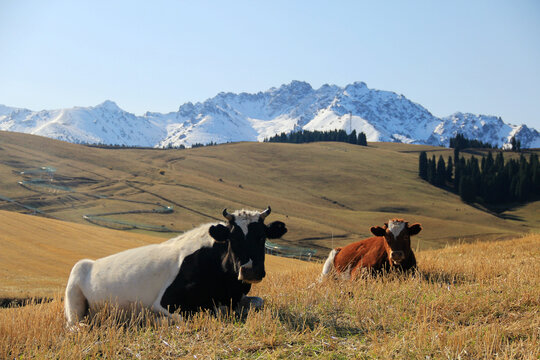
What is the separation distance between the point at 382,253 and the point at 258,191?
94521 millimetres

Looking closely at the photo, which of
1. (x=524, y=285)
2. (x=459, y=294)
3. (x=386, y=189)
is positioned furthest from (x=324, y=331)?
(x=386, y=189)

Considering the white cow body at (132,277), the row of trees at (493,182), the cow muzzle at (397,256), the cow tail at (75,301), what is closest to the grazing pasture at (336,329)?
the cow tail at (75,301)

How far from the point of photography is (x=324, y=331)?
7062 millimetres

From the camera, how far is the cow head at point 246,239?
7.98 metres

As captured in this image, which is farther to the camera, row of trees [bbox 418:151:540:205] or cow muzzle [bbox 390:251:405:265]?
row of trees [bbox 418:151:540:205]

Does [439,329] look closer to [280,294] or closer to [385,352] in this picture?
[385,352]

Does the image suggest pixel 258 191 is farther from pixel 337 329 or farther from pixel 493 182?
pixel 337 329

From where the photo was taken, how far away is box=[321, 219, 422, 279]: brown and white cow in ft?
38.8

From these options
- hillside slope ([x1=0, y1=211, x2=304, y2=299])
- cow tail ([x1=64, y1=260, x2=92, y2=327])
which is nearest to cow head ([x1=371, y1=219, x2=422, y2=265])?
cow tail ([x1=64, y1=260, x2=92, y2=327])

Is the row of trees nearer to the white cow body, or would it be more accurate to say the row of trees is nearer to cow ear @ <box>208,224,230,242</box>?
the white cow body

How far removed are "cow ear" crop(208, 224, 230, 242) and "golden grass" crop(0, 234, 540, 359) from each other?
1.22 meters

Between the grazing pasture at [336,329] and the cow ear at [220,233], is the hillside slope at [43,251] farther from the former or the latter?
the cow ear at [220,233]

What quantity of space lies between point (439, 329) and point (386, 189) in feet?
406

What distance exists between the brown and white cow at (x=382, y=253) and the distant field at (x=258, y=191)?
28.1 m
